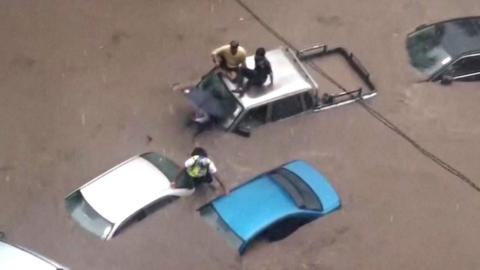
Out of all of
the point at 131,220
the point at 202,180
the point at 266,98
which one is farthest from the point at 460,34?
the point at 131,220

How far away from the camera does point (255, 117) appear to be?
13.0m

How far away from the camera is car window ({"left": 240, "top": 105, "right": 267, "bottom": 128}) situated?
12814 millimetres

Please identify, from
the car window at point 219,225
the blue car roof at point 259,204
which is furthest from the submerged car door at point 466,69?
the car window at point 219,225

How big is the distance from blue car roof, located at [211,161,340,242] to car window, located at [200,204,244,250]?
10 centimetres

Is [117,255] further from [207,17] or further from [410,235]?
[207,17]

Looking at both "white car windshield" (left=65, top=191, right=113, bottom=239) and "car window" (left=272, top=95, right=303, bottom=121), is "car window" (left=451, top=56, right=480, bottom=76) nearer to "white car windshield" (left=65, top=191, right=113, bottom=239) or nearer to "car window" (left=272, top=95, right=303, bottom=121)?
"car window" (left=272, top=95, right=303, bottom=121)

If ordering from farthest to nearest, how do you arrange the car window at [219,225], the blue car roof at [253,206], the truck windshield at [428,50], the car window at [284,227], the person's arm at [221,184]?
the truck windshield at [428,50] < the person's arm at [221,184] < the car window at [284,227] < the car window at [219,225] < the blue car roof at [253,206]

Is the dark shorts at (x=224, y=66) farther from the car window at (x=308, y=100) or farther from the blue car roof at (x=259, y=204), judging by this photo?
the blue car roof at (x=259, y=204)

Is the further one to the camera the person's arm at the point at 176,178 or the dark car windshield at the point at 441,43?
the dark car windshield at the point at 441,43

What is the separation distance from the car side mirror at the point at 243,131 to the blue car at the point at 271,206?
1.19m

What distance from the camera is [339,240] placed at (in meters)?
11.7

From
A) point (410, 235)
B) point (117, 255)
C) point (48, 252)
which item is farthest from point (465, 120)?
point (48, 252)

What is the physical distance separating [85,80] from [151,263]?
4.21 meters

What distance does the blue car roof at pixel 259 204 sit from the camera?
36.3ft
